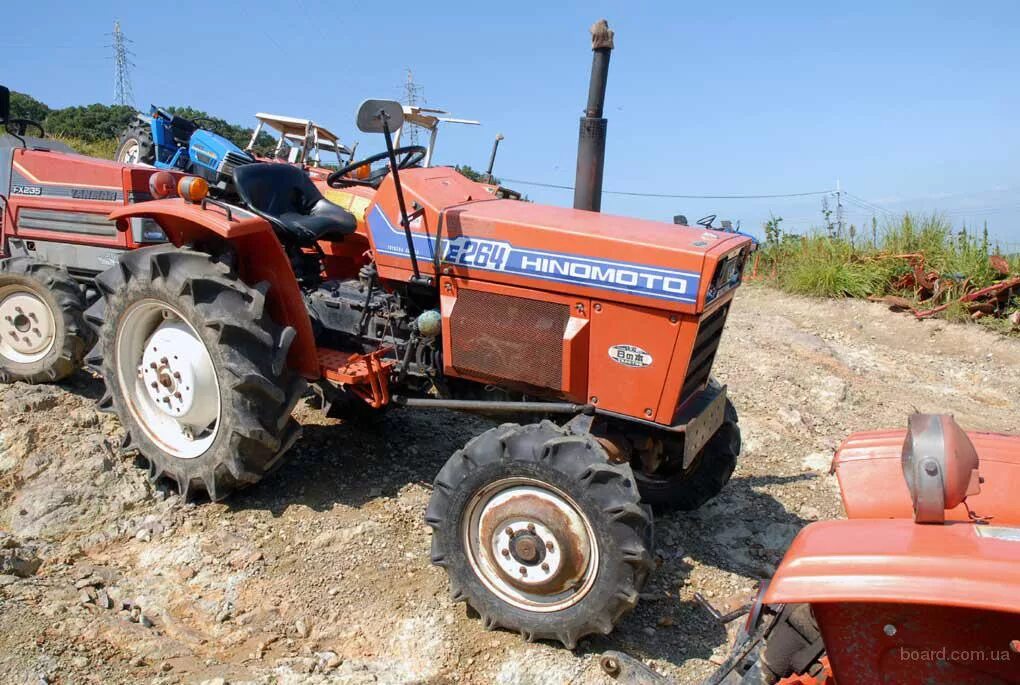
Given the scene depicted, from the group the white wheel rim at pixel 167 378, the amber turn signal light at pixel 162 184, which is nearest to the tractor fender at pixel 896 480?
the white wheel rim at pixel 167 378

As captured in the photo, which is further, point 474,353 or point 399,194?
point 474,353

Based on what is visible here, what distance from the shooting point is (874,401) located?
6.31 meters

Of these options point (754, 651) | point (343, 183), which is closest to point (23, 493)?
point (343, 183)

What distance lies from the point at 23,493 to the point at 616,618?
2.83m

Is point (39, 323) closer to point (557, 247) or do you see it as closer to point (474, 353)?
point (474, 353)

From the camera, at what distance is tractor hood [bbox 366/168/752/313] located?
3.14 meters

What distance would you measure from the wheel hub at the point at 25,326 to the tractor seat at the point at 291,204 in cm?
158

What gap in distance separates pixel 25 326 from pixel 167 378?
5.12 feet

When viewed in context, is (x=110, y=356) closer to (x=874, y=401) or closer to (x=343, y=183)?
(x=343, y=183)

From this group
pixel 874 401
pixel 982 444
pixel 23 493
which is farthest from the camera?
pixel 874 401

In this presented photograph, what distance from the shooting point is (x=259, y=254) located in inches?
151

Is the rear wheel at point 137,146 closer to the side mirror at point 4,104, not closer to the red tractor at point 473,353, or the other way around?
the side mirror at point 4,104

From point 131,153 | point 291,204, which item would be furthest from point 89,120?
point 291,204

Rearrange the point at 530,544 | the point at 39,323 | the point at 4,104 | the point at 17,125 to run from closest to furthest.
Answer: the point at 530,544, the point at 39,323, the point at 4,104, the point at 17,125
